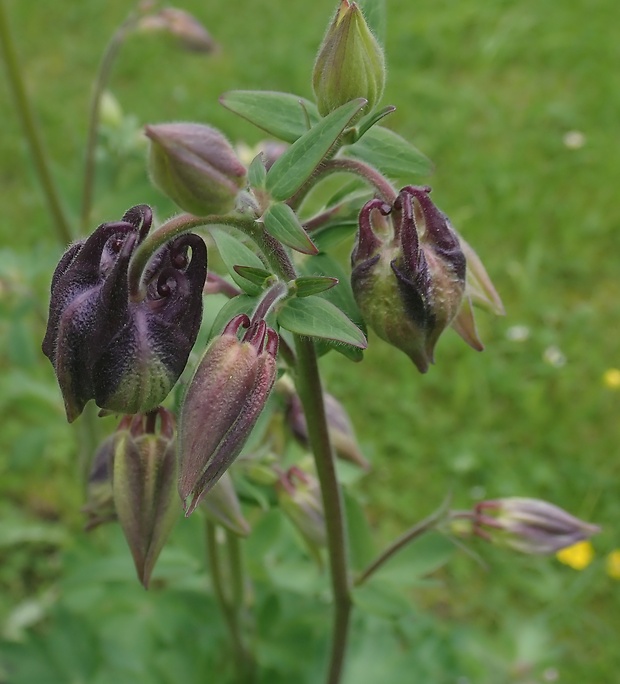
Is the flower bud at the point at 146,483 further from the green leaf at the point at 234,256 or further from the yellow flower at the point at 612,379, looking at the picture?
the yellow flower at the point at 612,379

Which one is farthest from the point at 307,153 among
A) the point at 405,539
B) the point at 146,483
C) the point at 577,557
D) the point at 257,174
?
the point at 577,557

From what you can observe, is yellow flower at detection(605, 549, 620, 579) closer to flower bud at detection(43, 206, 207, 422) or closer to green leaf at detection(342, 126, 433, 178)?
green leaf at detection(342, 126, 433, 178)

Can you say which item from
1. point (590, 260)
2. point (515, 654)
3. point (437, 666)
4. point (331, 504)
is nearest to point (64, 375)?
point (331, 504)

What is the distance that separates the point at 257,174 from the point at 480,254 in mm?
2671

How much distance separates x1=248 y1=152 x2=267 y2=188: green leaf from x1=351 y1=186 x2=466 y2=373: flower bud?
0.40ft

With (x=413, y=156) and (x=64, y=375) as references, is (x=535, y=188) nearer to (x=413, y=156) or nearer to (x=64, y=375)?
(x=413, y=156)

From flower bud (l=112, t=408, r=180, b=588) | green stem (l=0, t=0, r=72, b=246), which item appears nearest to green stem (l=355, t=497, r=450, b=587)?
flower bud (l=112, t=408, r=180, b=588)

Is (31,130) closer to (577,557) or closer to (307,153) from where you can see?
(307,153)

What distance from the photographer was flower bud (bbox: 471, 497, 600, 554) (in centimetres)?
141

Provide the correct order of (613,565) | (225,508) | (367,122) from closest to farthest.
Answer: (367,122)
(225,508)
(613,565)

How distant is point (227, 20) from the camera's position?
4.80 metres

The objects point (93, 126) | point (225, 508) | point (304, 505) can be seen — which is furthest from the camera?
point (93, 126)

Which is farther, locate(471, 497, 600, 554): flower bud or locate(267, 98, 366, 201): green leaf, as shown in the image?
locate(471, 497, 600, 554): flower bud

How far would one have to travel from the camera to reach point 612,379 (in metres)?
3.05
